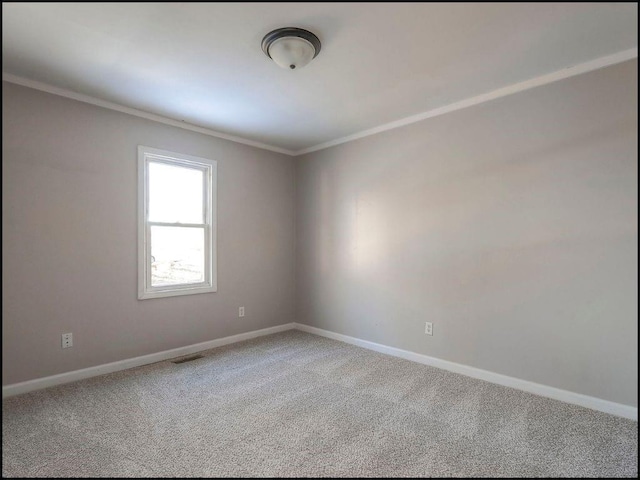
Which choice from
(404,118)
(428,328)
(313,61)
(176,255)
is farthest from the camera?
(176,255)

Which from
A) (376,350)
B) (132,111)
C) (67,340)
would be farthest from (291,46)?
(376,350)

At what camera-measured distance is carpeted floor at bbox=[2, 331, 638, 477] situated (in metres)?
1.47

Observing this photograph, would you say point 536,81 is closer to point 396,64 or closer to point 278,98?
point 396,64

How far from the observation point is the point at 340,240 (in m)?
3.54

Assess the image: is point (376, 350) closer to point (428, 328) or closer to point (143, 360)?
point (428, 328)

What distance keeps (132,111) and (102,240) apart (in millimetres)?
1084

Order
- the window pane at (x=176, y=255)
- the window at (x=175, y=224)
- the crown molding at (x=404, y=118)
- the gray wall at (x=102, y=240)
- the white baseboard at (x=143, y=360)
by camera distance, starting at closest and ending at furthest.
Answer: the gray wall at (x=102, y=240)
the crown molding at (x=404, y=118)
the white baseboard at (x=143, y=360)
the window at (x=175, y=224)
the window pane at (x=176, y=255)

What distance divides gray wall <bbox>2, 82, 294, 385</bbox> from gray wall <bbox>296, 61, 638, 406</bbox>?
81 centimetres

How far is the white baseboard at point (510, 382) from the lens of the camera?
194cm

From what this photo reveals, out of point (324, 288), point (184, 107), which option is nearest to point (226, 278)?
point (324, 288)

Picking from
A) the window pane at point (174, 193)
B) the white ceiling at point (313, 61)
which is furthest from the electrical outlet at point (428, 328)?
the window pane at point (174, 193)

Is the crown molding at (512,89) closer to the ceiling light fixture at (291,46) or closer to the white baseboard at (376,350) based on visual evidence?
the ceiling light fixture at (291,46)

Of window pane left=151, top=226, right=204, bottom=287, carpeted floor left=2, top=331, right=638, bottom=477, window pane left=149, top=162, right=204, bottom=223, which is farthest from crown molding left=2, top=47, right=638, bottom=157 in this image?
carpeted floor left=2, top=331, right=638, bottom=477

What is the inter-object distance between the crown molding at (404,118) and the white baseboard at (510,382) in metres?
2.00
